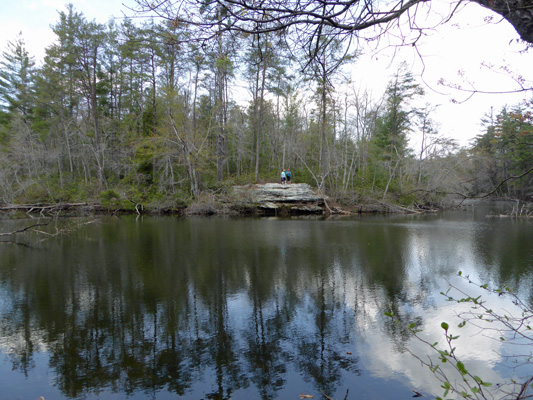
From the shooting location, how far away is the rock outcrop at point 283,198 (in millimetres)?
24328

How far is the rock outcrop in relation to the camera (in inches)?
958

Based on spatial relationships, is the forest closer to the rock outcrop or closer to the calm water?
the rock outcrop

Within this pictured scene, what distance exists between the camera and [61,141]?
102 ft

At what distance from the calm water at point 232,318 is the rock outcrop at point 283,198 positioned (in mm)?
13182

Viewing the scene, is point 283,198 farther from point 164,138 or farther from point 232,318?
point 232,318

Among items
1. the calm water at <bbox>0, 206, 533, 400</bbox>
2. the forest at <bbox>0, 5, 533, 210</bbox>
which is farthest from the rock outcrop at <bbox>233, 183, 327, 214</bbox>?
the calm water at <bbox>0, 206, 533, 400</bbox>

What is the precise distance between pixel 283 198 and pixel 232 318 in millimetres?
19194

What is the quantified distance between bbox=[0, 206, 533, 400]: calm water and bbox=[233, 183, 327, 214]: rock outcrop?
13.2 meters

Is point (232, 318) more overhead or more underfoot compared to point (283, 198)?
more underfoot

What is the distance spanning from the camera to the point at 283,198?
24.4m

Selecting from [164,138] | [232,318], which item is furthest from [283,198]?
[232,318]

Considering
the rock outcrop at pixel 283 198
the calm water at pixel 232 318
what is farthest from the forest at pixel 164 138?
the calm water at pixel 232 318

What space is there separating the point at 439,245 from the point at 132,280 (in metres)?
10.4

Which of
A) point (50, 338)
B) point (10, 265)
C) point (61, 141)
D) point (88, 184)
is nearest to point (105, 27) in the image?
point (61, 141)
